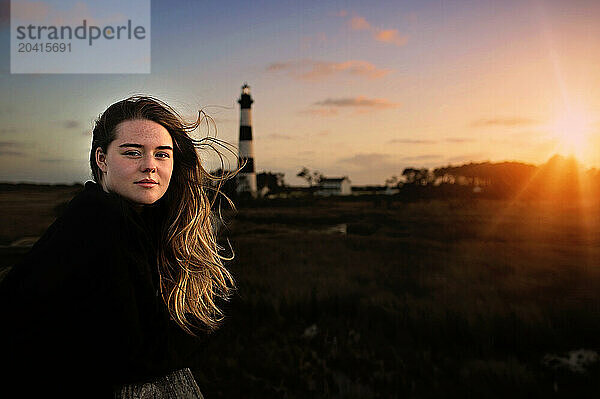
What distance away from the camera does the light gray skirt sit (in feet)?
5.22

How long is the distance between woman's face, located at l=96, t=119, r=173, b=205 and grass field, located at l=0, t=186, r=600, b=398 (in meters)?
0.68

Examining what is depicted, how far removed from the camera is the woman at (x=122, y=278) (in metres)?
1.38

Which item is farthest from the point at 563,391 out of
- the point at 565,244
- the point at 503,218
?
the point at 503,218

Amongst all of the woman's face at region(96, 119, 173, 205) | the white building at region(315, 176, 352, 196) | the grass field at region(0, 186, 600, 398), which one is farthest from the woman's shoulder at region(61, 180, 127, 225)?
the white building at region(315, 176, 352, 196)

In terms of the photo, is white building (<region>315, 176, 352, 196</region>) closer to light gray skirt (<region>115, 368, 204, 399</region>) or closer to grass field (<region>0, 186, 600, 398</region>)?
grass field (<region>0, 186, 600, 398</region>)

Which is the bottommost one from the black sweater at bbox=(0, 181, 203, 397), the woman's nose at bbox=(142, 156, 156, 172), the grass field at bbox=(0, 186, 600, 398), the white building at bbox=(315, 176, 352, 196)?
the grass field at bbox=(0, 186, 600, 398)

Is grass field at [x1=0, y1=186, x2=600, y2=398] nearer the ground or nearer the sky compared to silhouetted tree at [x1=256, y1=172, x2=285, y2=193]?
nearer the ground

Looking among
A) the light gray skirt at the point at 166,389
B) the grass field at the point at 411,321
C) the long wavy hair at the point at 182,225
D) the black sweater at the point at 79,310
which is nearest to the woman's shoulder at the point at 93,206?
the black sweater at the point at 79,310

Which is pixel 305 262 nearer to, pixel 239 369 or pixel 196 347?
pixel 239 369

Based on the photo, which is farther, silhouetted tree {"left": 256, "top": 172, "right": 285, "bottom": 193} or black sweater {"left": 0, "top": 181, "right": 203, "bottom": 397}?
silhouetted tree {"left": 256, "top": 172, "right": 285, "bottom": 193}

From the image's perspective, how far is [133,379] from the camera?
1.57 m

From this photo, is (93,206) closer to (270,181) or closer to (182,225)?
(182,225)

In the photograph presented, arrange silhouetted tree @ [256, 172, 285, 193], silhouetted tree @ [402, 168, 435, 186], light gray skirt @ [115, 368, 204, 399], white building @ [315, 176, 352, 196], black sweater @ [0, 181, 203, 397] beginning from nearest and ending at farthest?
black sweater @ [0, 181, 203, 397] < light gray skirt @ [115, 368, 204, 399] < silhouetted tree @ [402, 168, 435, 186] < silhouetted tree @ [256, 172, 285, 193] < white building @ [315, 176, 352, 196]

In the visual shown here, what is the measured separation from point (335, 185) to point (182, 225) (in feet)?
266
